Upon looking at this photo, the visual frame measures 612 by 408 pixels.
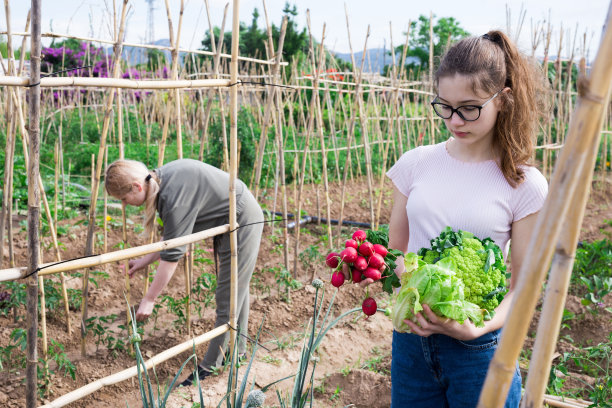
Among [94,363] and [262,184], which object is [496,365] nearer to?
[94,363]

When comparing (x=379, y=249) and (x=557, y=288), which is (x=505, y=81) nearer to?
(x=379, y=249)

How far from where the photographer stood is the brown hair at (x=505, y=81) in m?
1.29

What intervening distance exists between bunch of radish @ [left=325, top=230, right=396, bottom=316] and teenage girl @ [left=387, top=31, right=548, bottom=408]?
0.16 m

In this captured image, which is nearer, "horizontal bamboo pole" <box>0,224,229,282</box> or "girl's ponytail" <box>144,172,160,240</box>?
"horizontal bamboo pole" <box>0,224,229,282</box>

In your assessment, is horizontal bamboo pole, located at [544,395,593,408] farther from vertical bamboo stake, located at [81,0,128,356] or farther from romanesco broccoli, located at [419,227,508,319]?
vertical bamboo stake, located at [81,0,128,356]

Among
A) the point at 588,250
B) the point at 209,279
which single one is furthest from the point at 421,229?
the point at 588,250

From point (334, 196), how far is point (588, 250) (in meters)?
3.11

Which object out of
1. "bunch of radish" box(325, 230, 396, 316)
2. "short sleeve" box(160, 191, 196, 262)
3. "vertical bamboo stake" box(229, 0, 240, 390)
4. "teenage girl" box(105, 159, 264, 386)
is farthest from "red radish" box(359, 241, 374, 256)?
"short sleeve" box(160, 191, 196, 262)

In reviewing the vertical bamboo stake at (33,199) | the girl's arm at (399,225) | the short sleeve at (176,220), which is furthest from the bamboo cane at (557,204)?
the short sleeve at (176,220)

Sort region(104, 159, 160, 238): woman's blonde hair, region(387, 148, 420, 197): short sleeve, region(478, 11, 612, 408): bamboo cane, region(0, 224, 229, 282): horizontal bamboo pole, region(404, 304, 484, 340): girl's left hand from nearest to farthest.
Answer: region(478, 11, 612, 408): bamboo cane
region(404, 304, 484, 340): girl's left hand
region(387, 148, 420, 197): short sleeve
region(0, 224, 229, 282): horizontal bamboo pole
region(104, 159, 160, 238): woman's blonde hair

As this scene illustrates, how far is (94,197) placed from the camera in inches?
96.0

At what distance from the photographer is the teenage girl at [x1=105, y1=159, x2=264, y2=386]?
8.27 feet

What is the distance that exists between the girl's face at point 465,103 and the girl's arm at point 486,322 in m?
0.26

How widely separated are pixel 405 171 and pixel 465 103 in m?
0.29
